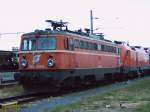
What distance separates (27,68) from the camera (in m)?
22.9

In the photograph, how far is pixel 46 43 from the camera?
22922 mm

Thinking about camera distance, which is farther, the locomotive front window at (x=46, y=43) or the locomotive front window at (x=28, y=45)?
the locomotive front window at (x=28, y=45)

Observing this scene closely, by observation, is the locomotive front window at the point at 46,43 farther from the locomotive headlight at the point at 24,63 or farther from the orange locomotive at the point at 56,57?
the locomotive headlight at the point at 24,63

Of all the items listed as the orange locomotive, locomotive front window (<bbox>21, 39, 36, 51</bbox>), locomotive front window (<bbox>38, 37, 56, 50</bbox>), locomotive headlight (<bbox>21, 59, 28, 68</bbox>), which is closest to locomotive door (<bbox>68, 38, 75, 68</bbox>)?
the orange locomotive

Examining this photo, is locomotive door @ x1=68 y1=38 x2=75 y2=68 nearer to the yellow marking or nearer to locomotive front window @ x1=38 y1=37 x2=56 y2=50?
locomotive front window @ x1=38 y1=37 x2=56 y2=50

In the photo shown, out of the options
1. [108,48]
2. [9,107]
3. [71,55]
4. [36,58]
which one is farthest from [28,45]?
[108,48]

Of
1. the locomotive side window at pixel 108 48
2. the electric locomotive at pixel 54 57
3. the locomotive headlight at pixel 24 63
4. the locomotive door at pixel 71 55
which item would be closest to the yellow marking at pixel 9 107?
the electric locomotive at pixel 54 57

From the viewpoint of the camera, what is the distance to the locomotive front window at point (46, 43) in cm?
2269

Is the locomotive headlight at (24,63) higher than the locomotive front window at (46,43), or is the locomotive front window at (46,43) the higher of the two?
the locomotive front window at (46,43)

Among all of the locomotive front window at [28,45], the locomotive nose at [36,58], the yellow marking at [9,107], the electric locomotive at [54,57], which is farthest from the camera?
the locomotive front window at [28,45]

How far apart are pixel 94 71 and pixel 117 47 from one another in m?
8.04

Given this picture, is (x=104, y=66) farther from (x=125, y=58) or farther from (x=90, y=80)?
(x=125, y=58)

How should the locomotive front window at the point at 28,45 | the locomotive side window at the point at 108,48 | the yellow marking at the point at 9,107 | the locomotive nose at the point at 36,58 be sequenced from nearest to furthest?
the yellow marking at the point at 9,107 → the locomotive nose at the point at 36,58 → the locomotive front window at the point at 28,45 → the locomotive side window at the point at 108,48

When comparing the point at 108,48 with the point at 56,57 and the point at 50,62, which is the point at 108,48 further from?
the point at 50,62
